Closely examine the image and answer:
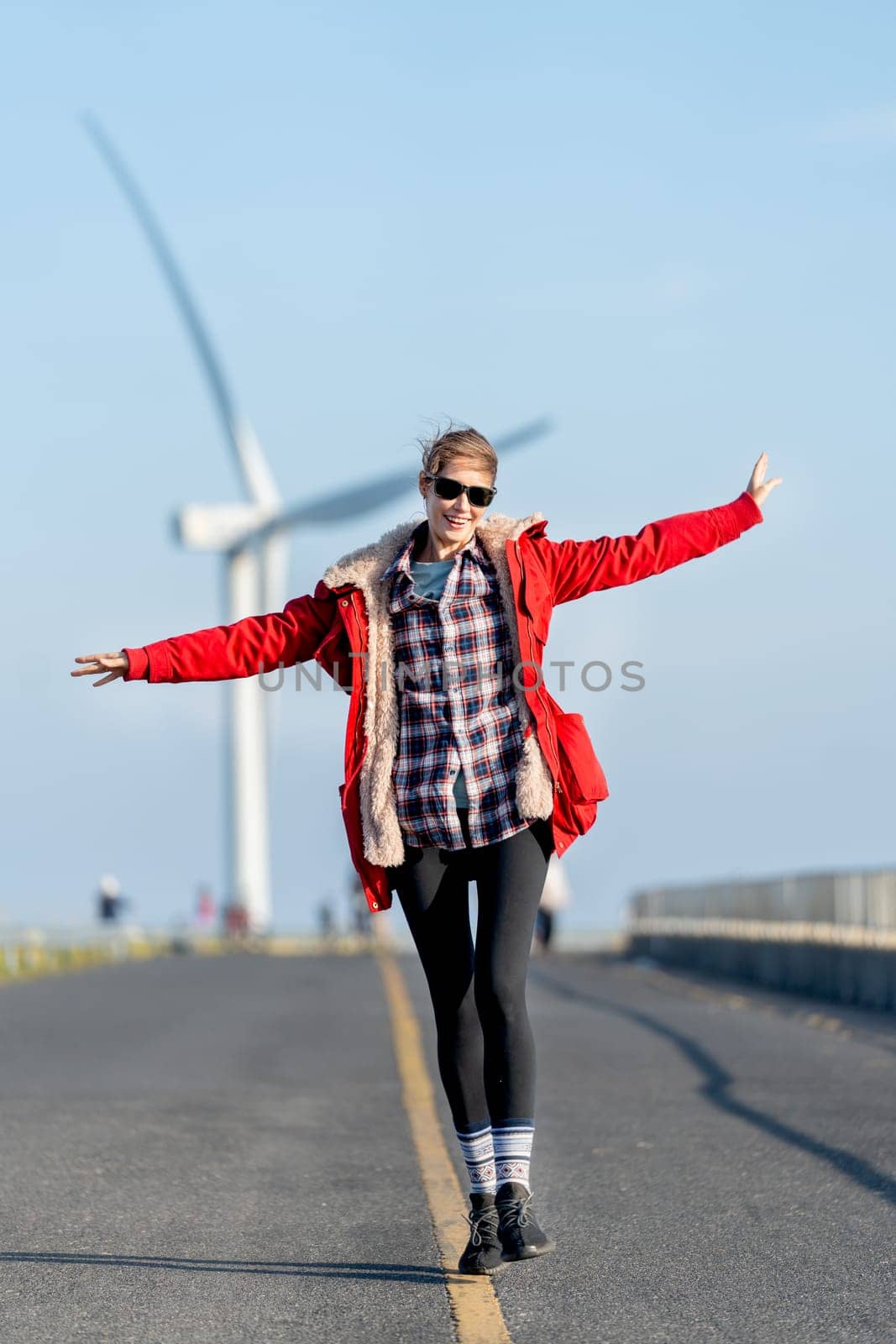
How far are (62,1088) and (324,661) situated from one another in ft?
16.6

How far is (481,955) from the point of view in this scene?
4965mm

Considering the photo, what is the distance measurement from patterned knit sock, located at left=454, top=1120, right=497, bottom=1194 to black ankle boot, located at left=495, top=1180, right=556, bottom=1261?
72mm

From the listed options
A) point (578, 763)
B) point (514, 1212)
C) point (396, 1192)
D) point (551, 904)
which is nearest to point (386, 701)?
point (578, 763)

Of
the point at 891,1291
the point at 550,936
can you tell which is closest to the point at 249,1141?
the point at 891,1291

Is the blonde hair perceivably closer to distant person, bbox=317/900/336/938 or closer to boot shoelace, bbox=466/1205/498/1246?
boot shoelace, bbox=466/1205/498/1246

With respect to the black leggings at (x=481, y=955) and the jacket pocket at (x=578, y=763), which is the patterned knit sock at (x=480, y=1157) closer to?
the black leggings at (x=481, y=955)

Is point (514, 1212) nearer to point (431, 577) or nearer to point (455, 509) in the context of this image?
point (431, 577)

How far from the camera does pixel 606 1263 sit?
5.18 meters

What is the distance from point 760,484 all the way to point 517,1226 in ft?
6.75

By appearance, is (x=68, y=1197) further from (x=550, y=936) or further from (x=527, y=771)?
(x=550, y=936)

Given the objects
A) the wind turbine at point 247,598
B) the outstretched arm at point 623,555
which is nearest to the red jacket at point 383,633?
the outstretched arm at point 623,555

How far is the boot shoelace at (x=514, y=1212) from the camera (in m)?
4.91

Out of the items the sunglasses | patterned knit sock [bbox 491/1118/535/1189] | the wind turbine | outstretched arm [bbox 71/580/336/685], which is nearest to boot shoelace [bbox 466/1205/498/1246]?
patterned knit sock [bbox 491/1118/535/1189]

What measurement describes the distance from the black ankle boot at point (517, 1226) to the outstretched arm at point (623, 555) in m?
1.46
